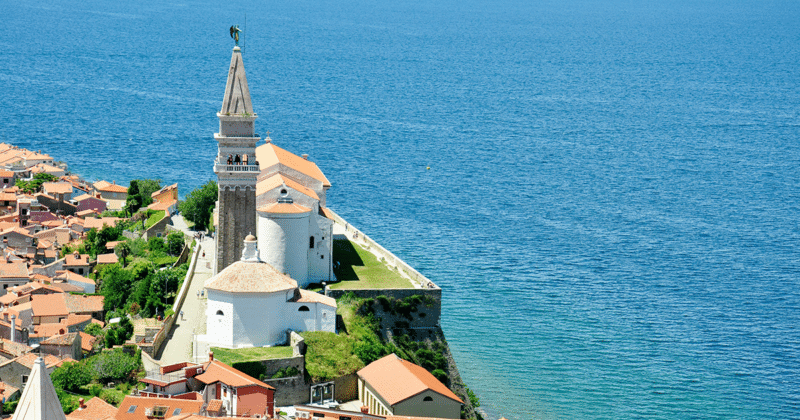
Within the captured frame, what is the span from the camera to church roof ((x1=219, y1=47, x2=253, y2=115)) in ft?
170

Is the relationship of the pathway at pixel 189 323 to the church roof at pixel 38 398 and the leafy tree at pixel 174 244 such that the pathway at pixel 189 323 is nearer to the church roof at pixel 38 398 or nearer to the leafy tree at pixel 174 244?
the leafy tree at pixel 174 244

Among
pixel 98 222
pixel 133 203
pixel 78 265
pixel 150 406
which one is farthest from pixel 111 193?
pixel 150 406

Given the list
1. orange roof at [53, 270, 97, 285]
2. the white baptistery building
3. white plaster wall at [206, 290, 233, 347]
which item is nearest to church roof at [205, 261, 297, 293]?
the white baptistery building

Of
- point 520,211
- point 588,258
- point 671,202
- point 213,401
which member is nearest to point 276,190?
point 213,401

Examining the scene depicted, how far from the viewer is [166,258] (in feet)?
206

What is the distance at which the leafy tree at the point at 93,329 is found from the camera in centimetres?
5519

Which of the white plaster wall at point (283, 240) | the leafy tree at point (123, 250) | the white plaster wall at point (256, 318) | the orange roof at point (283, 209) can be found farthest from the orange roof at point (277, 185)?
the leafy tree at point (123, 250)

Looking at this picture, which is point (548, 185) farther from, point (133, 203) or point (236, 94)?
point (236, 94)

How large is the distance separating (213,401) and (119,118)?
9770cm

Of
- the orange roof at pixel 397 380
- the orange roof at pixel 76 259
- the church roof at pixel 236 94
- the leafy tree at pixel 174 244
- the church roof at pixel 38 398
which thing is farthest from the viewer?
the orange roof at pixel 76 259

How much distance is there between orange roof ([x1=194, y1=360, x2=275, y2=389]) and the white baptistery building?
349 cm

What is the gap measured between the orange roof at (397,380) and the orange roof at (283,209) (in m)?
8.14

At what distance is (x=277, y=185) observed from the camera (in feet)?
172

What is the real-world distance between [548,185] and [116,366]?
60.1m
